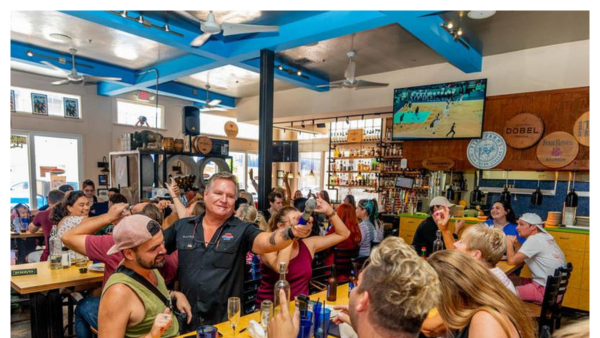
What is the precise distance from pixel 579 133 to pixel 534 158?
2.42ft

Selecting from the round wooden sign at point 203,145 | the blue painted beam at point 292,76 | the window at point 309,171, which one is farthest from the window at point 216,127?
the round wooden sign at point 203,145

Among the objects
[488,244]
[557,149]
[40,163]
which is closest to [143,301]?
[488,244]

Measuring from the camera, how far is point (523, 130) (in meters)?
5.89

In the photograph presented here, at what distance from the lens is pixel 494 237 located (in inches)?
98.7

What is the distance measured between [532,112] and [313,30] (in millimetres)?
4257

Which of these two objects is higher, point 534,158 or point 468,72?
point 468,72

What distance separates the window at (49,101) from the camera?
7.87 meters

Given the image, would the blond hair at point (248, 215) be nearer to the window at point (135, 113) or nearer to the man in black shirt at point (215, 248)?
the man in black shirt at point (215, 248)

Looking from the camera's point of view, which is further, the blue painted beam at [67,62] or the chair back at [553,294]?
the blue painted beam at [67,62]

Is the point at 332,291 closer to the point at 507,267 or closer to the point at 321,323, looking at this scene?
the point at 321,323

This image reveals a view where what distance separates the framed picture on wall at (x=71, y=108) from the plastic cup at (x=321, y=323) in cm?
950

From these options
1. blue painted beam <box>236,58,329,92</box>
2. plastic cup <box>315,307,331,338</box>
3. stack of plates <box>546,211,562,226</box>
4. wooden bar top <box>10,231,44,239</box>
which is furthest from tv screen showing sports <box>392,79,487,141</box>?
wooden bar top <box>10,231,44,239</box>
